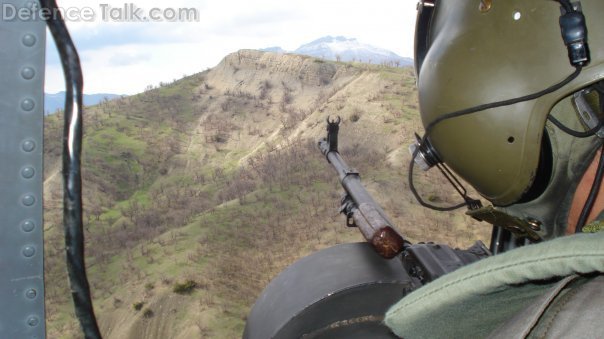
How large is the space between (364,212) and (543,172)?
1.75 metres

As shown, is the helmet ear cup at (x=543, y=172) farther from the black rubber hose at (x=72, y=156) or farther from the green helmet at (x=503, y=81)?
the black rubber hose at (x=72, y=156)

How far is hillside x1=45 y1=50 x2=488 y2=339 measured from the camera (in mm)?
8266

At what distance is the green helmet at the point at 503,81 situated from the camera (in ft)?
5.36

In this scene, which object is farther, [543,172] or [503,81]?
[543,172]

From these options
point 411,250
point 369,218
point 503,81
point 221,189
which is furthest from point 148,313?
point 221,189

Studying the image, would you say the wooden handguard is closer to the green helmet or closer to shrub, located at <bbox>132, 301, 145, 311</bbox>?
the green helmet

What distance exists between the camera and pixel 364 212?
355 cm

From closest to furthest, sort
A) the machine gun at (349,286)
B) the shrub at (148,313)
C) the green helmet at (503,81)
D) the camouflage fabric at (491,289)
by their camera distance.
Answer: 1. the camouflage fabric at (491,289)
2. the green helmet at (503,81)
3. the machine gun at (349,286)
4. the shrub at (148,313)

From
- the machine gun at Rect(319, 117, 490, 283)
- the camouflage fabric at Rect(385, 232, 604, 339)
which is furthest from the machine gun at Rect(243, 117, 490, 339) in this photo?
the camouflage fabric at Rect(385, 232, 604, 339)

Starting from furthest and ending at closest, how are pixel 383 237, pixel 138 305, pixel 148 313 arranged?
1. pixel 138 305
2. pixel 148 313
3. pixel 383 237

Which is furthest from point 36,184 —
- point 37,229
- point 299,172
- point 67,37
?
point 299,172

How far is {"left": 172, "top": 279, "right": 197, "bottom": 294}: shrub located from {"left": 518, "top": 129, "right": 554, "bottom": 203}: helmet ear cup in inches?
264

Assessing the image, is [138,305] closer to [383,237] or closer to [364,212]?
[364,212]

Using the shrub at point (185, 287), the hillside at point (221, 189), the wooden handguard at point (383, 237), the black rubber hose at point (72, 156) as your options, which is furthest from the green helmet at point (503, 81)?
the shrub at point (185, 287)
